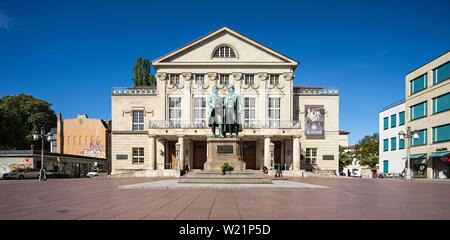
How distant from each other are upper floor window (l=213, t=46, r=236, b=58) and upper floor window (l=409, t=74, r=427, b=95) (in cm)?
2573

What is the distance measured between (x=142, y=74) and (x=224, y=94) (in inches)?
911

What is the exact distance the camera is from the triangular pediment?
49688mm

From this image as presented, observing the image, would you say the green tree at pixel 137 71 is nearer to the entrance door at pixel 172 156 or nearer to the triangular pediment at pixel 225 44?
the triangular pediment at pixel 225 44

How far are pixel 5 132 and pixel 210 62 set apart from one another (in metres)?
33.3

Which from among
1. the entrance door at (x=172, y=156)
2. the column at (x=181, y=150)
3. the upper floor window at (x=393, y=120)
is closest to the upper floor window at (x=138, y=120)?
the entrance door at (x=172, y=156)

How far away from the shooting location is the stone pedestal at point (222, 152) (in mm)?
21250

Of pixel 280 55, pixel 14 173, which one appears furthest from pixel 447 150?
pixel 14 173

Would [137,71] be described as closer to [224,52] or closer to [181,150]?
[224,52]

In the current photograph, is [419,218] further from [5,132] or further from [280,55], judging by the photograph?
[5,132]

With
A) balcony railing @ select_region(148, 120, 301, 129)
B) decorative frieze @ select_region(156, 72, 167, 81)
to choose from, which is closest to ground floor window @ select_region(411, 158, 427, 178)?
balcony railing @ select_region(148, 120, 301, 129)
